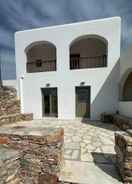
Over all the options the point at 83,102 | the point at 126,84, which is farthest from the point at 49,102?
the point at 126,84

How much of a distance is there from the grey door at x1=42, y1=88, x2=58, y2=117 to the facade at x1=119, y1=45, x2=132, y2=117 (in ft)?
15.4

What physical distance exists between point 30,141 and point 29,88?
308 inches

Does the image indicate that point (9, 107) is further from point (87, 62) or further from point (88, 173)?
point (88, 173)

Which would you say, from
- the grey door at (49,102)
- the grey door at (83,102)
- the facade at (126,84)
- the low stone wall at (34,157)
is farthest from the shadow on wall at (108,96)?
the low stone wall at (34,157)

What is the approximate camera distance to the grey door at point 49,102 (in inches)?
394

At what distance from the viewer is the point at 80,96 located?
31.3 feet

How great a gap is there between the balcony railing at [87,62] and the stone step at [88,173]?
8032 mm

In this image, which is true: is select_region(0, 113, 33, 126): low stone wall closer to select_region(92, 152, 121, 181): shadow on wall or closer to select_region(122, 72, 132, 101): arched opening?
select_region(92, 152, 121, 181): shadow on wall

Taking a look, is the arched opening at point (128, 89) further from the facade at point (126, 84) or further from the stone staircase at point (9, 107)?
the stone staircase at point (9, 107)

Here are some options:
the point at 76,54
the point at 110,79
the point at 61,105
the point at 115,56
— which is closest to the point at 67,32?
the point at 76,54

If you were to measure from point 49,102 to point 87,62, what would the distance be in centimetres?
457

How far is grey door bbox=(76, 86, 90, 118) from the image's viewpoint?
9.44 metres

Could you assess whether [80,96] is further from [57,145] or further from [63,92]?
[57,145]

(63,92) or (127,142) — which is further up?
(63,92)
